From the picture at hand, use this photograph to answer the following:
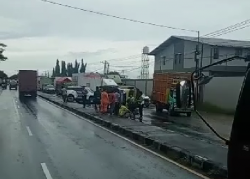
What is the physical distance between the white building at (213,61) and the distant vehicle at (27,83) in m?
16.3

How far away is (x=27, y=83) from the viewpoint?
179 ft

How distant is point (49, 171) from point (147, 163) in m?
2.49

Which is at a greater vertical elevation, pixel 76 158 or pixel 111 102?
pixel 111 102

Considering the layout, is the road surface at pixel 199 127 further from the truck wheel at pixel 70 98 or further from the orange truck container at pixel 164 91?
the truck wheel at pixel 70 98

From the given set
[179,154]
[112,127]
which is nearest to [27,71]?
[112,127]

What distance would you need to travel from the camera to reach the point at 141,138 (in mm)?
14852

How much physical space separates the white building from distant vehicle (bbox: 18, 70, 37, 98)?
53.4ft

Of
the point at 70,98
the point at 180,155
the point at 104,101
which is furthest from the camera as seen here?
the point at 70,98

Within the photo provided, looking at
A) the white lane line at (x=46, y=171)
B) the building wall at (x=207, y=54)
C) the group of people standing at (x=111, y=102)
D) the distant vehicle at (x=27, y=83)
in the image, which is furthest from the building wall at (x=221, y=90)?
the distant vehicle at (x=27, y=83)

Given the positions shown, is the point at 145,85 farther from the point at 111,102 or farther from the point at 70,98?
the point at 111,102

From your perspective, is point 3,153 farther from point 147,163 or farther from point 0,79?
point 0,79

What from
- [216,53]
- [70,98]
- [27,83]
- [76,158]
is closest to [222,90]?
[216,53]

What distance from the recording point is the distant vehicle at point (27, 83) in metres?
54.7

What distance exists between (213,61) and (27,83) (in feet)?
82.0
